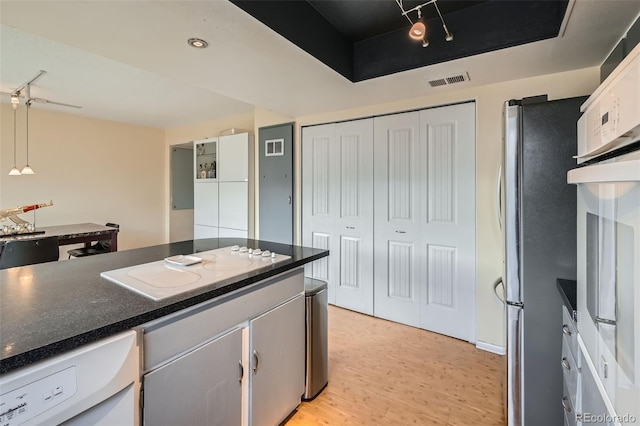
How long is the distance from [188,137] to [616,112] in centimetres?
547

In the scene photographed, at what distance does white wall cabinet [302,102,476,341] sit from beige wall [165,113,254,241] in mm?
1225

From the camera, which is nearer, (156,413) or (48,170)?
(156,413)

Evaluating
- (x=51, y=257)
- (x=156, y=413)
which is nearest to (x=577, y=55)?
(x=156, y=413)

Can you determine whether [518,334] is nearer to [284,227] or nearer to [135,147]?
[284,227]

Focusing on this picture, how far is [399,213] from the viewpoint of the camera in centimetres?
288

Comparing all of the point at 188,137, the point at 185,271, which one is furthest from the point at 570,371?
the point at 188,137

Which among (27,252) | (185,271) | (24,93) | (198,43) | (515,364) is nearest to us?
(185,271)

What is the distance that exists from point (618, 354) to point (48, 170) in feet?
19.4

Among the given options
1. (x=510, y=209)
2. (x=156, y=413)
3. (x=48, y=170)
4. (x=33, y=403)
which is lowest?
(x=156, y=413)

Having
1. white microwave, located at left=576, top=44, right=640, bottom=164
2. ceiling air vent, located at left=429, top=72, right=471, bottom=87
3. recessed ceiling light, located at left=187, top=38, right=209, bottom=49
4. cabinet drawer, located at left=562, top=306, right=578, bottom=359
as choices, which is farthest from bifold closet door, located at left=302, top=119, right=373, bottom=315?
white microwave, located at left=576, top=44, right=640, bottom=164

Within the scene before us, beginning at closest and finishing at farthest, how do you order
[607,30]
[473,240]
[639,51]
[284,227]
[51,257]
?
1. [639,51]
2. [607,30]
3. [473,240]
4. [51,257]
5. [284,227]

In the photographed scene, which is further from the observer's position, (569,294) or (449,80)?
(449,80)

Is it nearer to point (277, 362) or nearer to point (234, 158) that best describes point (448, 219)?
point (277, 362)

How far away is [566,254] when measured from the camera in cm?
134
